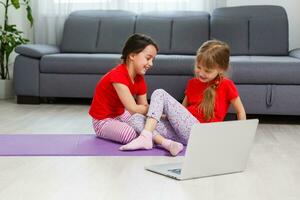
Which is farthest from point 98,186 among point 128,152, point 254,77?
point 254,77

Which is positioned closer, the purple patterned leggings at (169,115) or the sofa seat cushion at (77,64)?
the purple patterned leggings at (169,115)

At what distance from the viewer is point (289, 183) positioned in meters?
2.04

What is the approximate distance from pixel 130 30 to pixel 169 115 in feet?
7.09

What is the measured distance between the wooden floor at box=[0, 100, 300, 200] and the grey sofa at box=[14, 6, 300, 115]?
74 centimetres

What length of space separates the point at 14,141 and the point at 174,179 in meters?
1.07

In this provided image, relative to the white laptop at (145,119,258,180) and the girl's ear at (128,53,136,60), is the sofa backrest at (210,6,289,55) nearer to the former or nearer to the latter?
the girl's ear at (128,53,136,60)

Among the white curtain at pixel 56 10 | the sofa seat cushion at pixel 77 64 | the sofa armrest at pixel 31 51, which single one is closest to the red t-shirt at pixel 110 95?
the sofa seat cushion at pixel 77 64

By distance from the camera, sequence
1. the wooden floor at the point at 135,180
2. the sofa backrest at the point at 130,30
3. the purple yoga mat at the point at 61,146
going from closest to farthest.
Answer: the wooden floor at the point at 135,180
the purple yoga mat at the point at 61,146
the sofa backrest at the point at 130,30

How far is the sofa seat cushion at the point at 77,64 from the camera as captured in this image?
4.07m

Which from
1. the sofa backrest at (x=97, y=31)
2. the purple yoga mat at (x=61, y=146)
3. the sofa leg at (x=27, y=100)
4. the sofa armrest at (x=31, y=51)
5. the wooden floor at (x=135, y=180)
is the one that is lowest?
the sofa leg at (x=27, y=100)

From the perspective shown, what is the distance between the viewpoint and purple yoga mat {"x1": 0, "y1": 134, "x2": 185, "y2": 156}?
2508 mm

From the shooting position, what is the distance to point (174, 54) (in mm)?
4555

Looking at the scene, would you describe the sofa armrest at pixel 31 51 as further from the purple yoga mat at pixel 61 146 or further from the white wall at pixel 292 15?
the white wall at pixel 292 15

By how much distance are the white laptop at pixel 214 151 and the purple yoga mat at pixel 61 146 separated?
0.36m
